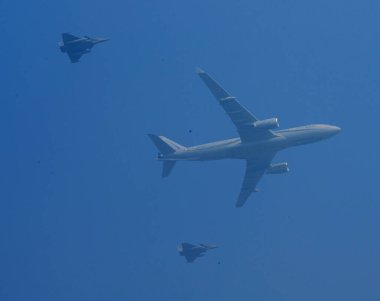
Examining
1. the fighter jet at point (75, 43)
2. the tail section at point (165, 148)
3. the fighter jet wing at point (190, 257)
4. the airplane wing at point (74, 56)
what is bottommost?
the fighter jet wing at point (190, 257)

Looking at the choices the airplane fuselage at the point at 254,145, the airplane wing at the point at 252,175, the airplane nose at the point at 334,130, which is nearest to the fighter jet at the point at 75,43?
the airplane fuselage at the point at 254,145

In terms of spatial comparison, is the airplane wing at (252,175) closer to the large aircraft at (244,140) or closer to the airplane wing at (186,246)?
the large aircraft at (244,140)

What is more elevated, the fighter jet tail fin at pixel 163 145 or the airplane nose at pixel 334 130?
the airplane nose at pixel 334 130

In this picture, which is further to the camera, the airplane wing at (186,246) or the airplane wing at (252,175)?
the airplane wing at (252,175)

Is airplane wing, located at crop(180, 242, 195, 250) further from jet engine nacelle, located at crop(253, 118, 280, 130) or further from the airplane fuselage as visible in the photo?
jet engine nacelle, located at crop(253, 118, 280, 130)

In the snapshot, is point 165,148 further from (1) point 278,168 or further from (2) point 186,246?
(1) point 278,168

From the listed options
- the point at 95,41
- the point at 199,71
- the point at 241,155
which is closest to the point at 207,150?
the point at 241,155

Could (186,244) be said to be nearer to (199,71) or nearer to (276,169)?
(276,169)

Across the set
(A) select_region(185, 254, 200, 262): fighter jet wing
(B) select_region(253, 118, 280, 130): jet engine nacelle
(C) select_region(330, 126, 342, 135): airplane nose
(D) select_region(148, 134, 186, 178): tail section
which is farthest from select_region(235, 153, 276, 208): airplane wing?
(A) select_region(185, 254, 200, 262): fighter jet wing
